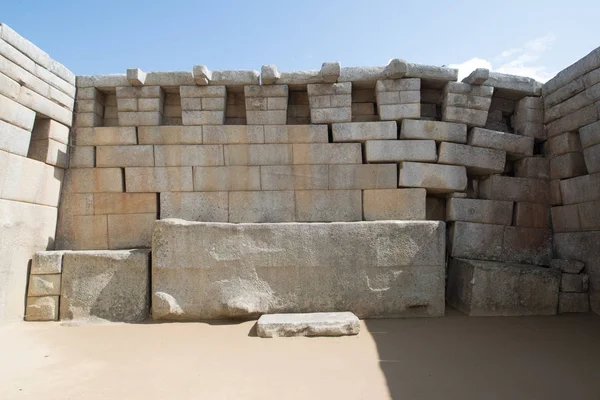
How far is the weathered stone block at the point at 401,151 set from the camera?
5887 mm

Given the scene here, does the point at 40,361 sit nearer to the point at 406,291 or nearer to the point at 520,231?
the point at 406,291

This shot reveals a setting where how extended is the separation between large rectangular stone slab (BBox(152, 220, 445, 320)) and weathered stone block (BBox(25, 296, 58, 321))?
4.49ft

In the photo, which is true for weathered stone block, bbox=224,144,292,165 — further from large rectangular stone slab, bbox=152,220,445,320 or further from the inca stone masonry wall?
large rectangular stone slab, bbox=152,220,445,320

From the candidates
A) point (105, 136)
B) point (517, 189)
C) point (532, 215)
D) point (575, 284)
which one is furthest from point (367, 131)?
point (105, 136)

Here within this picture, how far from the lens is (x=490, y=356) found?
3.94m

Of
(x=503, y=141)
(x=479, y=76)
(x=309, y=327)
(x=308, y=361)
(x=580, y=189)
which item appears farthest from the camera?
(x=503, y=141)

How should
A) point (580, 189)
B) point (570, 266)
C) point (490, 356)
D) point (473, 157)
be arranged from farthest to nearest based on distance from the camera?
point (473, 157)
point (580, 189)
point (570, 266)
point (490, 356)

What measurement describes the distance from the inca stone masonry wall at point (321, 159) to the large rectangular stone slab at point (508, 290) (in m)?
0.26

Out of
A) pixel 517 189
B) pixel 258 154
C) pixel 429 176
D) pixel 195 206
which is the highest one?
pixel 258 154

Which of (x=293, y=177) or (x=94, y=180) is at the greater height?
(x=293, y=177)

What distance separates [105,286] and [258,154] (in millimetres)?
2894

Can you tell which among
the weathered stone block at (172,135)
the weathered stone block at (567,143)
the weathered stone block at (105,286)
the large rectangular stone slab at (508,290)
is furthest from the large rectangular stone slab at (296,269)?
the weathered stone block at (567,143)

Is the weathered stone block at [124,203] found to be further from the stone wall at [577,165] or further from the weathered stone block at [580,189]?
the weathered stone block at [580,189]

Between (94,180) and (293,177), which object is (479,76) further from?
(94,180)
